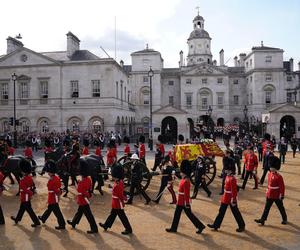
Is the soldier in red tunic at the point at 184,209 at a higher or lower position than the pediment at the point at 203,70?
lower

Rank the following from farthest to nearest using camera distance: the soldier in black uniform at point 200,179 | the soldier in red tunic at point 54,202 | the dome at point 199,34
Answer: the dome at point 199,34 < the soldier in black uniform at point 200,179 < the soldier in red tunic at point 54,202

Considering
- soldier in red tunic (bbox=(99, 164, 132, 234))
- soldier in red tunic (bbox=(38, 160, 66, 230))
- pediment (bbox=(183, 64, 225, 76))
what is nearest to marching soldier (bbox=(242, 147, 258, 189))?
soldier in red tunic (bbox=(99, 164, 132, 234))

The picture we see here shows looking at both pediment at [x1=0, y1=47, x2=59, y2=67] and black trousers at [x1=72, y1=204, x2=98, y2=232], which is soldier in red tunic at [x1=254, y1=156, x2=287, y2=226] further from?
pediment at [x1=0, y1=47, x2=59, y2=67]

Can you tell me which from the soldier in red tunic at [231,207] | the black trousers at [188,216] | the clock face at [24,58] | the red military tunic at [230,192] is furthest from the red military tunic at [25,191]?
the clock face at [24,58]

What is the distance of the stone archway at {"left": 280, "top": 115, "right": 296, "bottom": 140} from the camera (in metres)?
36.5

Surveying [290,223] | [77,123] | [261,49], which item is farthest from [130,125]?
[290,223]

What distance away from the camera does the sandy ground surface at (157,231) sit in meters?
8.33

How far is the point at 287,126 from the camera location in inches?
1475

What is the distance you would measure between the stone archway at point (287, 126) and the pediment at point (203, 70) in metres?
24.2

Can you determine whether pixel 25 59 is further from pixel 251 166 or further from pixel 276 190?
pixel 276 190

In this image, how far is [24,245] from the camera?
834 cm

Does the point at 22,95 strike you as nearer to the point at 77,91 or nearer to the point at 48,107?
the point at 48,107

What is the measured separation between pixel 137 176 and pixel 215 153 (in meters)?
4.62

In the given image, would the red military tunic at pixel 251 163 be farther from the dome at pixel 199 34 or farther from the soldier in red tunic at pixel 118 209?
the dome at pixel 199 34
